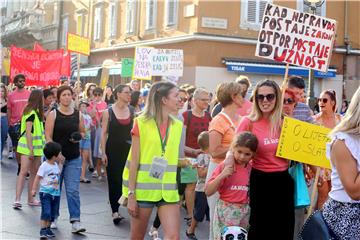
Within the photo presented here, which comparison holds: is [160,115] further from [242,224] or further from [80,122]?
[80,122]

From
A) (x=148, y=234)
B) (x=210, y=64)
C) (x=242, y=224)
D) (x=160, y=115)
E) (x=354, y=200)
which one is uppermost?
(x=210, y=64)

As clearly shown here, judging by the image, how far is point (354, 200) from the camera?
134 inches

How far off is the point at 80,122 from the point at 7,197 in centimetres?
265

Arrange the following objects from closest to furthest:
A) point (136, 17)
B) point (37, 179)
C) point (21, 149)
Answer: point (37, 179)
point (21, 149)
point (136, 17)

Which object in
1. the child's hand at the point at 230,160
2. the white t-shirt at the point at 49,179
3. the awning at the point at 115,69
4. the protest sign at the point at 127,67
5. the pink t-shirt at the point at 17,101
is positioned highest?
the awning at the point at 115,69

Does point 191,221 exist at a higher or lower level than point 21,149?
lower

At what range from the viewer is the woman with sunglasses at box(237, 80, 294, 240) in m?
4.74

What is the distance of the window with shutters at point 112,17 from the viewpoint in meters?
27.4

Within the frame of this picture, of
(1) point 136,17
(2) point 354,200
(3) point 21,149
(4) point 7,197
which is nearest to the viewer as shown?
(2) point 354,200

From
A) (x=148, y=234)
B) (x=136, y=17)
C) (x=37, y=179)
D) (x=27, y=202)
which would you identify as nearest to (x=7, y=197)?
(x=27, y=202)

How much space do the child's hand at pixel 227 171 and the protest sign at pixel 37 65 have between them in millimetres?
11604

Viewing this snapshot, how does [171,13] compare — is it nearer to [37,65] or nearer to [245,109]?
[37,65]

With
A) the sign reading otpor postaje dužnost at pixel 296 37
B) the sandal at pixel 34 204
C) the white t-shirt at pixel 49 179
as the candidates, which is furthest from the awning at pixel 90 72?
the sign reading otpor postaje dužnost at pixel 296 37

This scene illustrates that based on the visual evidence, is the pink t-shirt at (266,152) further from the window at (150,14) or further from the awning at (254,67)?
the window at (150,14)
